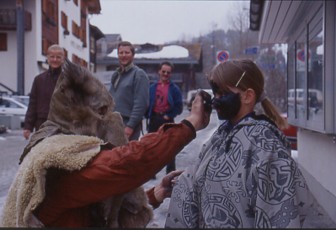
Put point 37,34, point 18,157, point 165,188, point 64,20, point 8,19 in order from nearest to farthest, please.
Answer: point 165,188 → point 64,20 → point 18,157 → point 37,34 → point 8,19

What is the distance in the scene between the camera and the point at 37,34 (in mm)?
12656

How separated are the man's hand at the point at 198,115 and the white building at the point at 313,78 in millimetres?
3307

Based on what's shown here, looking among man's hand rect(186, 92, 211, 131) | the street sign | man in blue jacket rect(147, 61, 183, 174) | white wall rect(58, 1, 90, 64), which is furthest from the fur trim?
the street sign

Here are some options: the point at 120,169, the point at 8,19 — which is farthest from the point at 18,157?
the point at 8,19

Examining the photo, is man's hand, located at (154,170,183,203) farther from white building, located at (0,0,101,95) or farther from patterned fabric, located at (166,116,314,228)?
white building, located at (0,0,101,95)

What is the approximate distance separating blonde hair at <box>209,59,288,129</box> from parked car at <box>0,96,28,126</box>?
20132 millimetres

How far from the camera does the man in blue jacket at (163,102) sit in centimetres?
690

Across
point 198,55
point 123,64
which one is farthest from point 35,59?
point 198,55

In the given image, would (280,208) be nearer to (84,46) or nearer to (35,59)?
(84,46)

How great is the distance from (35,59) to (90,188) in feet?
48.4

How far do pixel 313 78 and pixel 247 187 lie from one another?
198 inches

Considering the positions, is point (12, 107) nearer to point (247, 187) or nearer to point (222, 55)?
point (222, 55)

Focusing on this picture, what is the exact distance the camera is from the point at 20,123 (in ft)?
69.2

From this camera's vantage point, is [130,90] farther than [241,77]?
Yes
